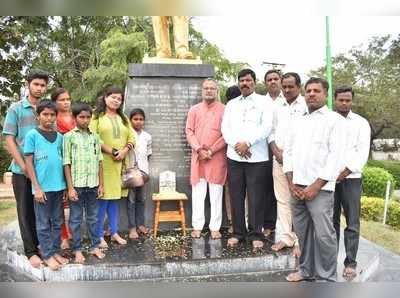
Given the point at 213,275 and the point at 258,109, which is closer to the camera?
the point at 213,275

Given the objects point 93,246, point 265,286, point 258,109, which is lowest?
point 265,286

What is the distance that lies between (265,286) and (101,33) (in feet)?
41.4

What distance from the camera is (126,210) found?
4434 mm

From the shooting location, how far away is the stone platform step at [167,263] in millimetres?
3320

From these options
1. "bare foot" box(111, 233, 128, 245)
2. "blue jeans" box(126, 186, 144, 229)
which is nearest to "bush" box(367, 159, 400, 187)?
"blue jeans" box(126, 186, 144, 229)

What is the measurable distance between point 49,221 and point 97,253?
45 cm

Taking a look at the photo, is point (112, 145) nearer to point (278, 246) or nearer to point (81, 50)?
point (278, 246)

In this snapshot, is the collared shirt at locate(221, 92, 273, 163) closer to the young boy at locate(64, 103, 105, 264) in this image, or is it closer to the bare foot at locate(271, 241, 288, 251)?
the bare foot at locate(271, 241, 288, 251)

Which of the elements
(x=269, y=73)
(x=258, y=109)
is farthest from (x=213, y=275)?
(x=269, y=73)

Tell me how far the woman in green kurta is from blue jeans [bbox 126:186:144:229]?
0.26 m

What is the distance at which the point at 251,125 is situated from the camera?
383cm

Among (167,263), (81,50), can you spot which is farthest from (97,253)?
(81,50)

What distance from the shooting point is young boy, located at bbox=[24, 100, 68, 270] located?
3303mm

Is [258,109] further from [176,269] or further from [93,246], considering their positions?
[93,246]
